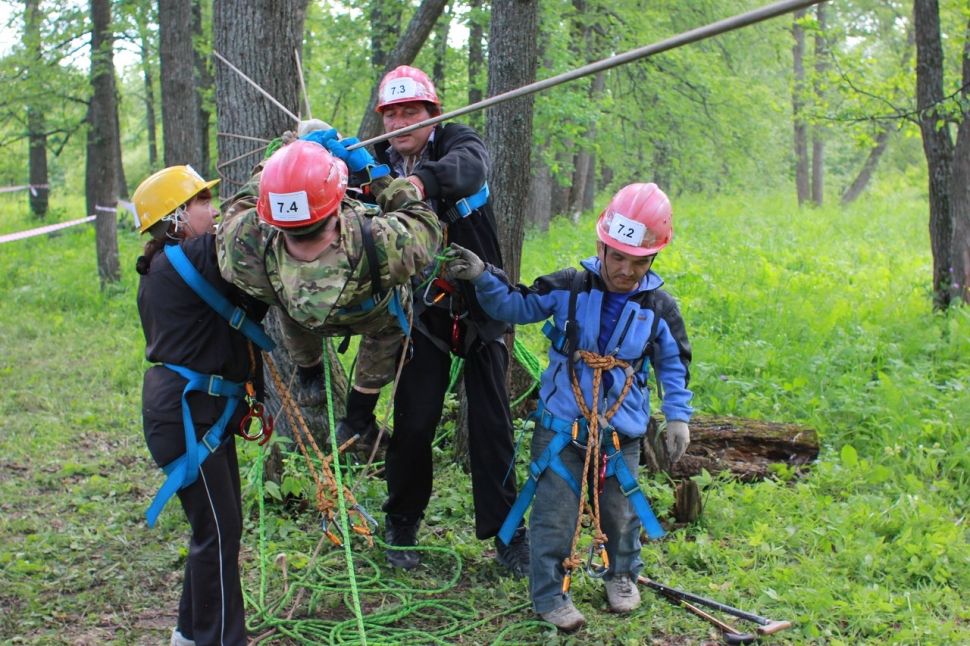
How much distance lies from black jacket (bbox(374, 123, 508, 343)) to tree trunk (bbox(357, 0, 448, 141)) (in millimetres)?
4189

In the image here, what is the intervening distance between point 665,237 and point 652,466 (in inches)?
89.3

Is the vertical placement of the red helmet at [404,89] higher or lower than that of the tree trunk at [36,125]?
lower

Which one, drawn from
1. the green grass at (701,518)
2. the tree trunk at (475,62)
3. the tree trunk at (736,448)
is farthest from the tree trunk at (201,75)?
the tree trunk at (736,448)

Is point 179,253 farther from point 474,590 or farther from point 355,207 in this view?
point 474,590

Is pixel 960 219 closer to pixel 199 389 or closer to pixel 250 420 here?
pixel 250 420

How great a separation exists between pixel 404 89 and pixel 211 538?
6.81 feet

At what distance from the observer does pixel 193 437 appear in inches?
120

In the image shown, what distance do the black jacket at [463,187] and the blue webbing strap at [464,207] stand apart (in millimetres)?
19

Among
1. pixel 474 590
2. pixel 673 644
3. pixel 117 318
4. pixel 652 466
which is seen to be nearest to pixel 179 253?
pixel 474 590

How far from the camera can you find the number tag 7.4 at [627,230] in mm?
3408

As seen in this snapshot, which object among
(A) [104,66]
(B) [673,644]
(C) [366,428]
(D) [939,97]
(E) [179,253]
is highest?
(A) [104,66]

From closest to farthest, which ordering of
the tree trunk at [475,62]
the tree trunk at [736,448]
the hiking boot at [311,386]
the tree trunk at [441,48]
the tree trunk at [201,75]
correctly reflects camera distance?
the hiking boot at [311,386], the tree trunk at [736,448], the tree trunk at [475,62], the tree trunk at [441,48], the tree trunk at [201,75]

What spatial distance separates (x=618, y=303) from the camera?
3.64m

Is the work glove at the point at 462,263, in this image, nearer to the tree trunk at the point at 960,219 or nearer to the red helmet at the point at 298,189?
the red helmet at the point at 298,189
